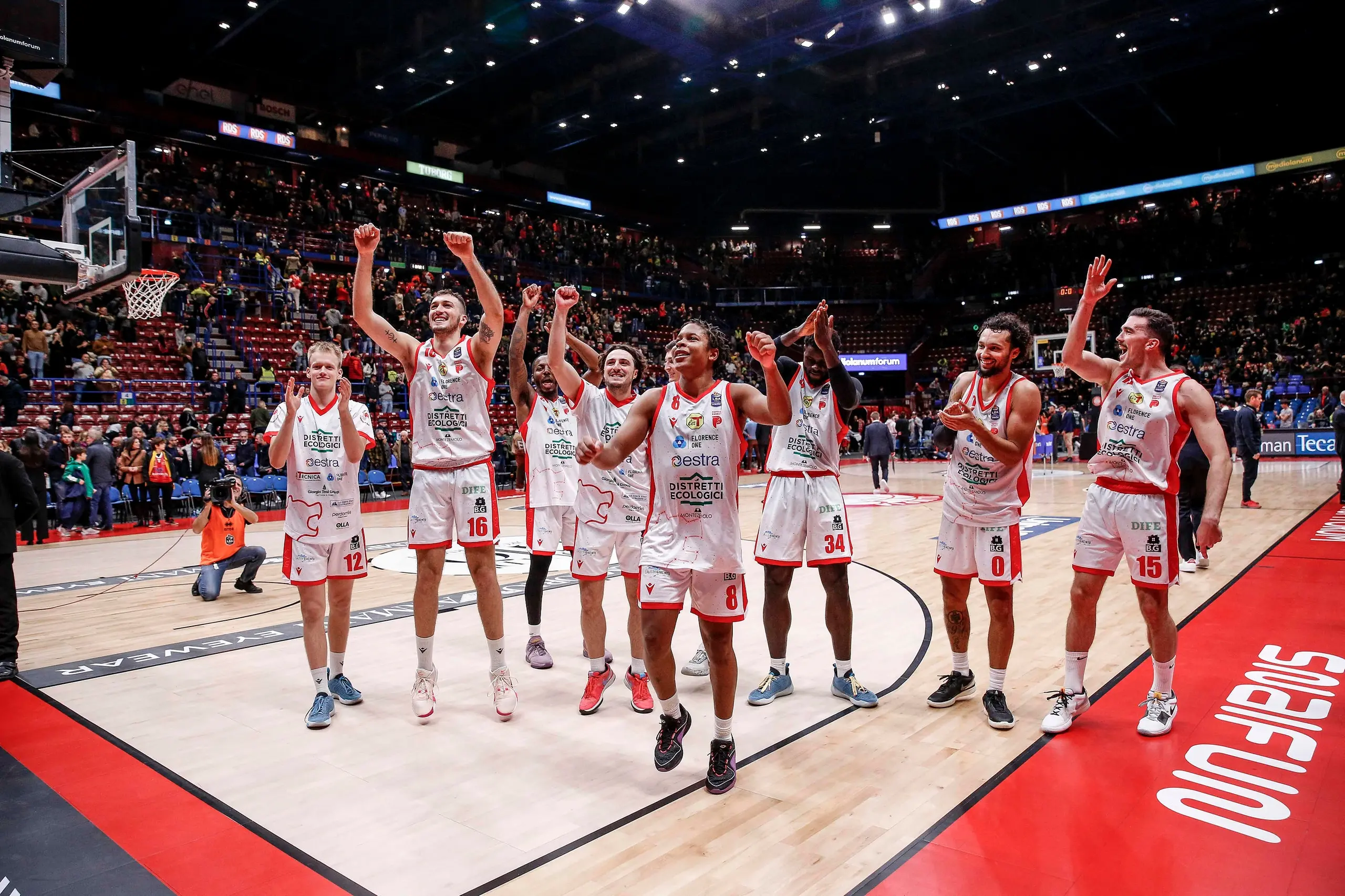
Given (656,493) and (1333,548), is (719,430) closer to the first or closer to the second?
(656,493)

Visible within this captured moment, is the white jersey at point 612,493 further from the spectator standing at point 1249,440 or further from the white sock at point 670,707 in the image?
the spectator standing at point 1249,440

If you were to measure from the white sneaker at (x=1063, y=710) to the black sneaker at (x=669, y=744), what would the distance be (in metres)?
1.88

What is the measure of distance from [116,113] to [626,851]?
2659cm

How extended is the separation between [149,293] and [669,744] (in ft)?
34.4

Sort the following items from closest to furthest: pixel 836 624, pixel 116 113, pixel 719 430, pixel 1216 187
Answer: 1. pixel 719 430
2. pixel 836 624
3. pixel 116 113
4. pixel 1216 187

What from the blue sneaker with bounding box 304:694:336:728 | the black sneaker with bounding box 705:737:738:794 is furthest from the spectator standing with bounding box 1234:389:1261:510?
the blue sneaker with bounding box 304:694:336:728

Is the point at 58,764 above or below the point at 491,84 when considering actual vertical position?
below

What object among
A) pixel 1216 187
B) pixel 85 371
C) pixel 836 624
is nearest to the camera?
pixel 836 624

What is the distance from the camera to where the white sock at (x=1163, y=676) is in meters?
3.97

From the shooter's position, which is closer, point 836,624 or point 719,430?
point 719,430

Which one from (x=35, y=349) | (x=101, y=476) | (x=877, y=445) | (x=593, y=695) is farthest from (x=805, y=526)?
(x=35, y=349)

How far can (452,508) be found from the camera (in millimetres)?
4465

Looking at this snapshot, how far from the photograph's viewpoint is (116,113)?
21844 mm

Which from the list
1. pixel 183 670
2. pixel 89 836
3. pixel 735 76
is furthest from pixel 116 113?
pixel 89 836
